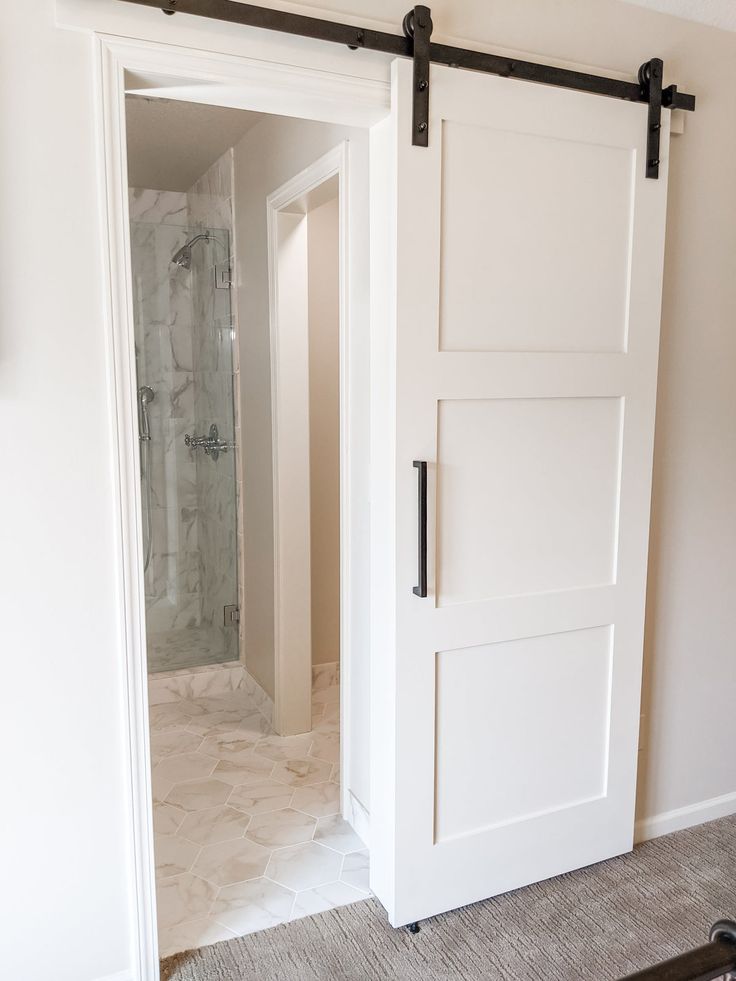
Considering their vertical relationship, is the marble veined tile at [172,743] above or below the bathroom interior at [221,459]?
below

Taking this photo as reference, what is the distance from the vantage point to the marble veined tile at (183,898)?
223 cm

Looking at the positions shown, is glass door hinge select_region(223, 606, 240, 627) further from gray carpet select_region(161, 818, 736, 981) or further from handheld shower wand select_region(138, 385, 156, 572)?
gray carpet select_region(161, 818, 736, 981)

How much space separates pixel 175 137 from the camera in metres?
3.34

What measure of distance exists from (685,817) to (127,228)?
2.43m

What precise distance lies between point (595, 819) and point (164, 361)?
8.97 feet

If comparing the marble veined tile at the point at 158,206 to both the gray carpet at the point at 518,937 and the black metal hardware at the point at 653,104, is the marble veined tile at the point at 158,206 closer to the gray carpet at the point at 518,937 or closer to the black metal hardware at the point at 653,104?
the black metal hardware at the point at 653,104

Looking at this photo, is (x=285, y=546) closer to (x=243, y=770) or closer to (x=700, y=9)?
(x=243, y=770)

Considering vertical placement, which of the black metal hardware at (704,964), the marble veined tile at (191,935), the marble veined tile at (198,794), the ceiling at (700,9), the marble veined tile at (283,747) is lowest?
the marble veined tile at (283,747)

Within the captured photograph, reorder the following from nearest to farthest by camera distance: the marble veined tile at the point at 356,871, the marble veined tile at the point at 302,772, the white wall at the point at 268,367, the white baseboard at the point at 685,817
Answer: the marble veined tile at the point at 356,871 → the white wall at the point at 268,367 → the white baseboard at the point at 685,817 → the marble veined tile at the point at 302,772

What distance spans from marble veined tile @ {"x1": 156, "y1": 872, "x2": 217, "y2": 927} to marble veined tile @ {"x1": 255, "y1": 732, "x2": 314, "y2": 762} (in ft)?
2.61

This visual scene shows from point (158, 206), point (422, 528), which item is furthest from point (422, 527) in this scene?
point (158, 206)

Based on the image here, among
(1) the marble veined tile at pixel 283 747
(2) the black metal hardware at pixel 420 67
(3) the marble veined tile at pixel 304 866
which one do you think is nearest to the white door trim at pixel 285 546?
(1) the marble veined tile at pixel 283 747

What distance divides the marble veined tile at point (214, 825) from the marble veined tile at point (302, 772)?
27 centimetres

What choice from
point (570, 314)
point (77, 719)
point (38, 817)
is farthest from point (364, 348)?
point (38, 817)
